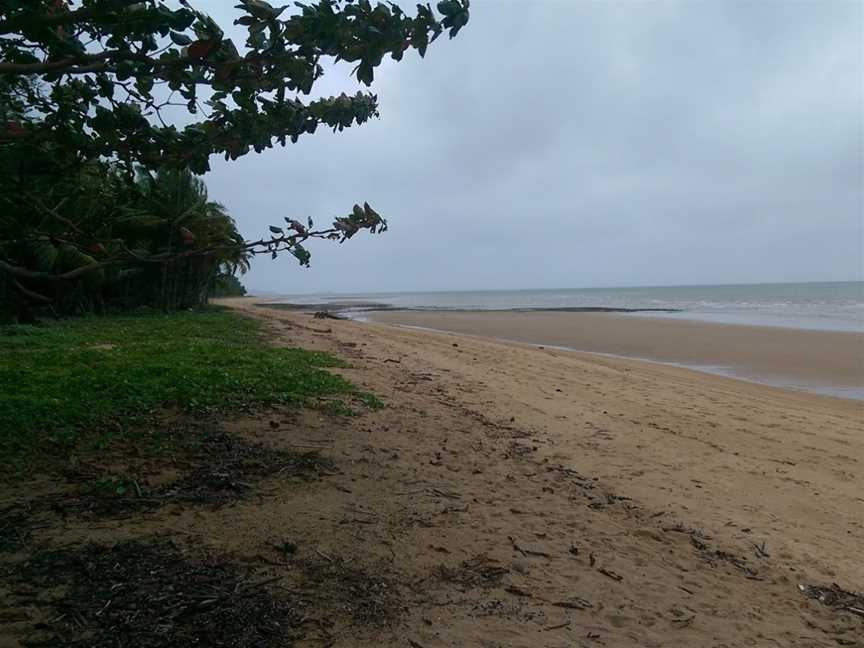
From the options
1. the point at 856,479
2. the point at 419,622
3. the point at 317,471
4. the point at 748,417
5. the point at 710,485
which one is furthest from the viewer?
the point at 748,417

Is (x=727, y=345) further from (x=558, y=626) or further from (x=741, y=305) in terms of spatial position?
(x=741, y=305)

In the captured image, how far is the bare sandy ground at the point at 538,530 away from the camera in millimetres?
2779

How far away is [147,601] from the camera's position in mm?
2600

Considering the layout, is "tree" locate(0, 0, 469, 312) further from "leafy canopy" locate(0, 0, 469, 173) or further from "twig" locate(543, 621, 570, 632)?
"twig" locate(543, 621, 570, 632)

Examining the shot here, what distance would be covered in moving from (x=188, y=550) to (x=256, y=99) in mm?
2622

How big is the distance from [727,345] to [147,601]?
18530 mm

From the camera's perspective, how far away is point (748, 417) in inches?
Answer: 308

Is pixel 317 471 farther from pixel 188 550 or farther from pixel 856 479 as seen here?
pixel 856 479

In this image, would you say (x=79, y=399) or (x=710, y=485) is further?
(x=79, y=399)

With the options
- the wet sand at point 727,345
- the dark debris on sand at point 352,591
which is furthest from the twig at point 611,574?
the wet sand at point 727,345

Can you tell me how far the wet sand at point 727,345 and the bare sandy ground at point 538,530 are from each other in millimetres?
5861

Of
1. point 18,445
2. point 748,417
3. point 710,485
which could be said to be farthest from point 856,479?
point 18,445

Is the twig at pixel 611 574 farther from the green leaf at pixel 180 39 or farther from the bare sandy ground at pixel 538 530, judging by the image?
the green leaf at pixel 180 39

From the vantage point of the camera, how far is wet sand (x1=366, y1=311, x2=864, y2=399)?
12.5 metres
